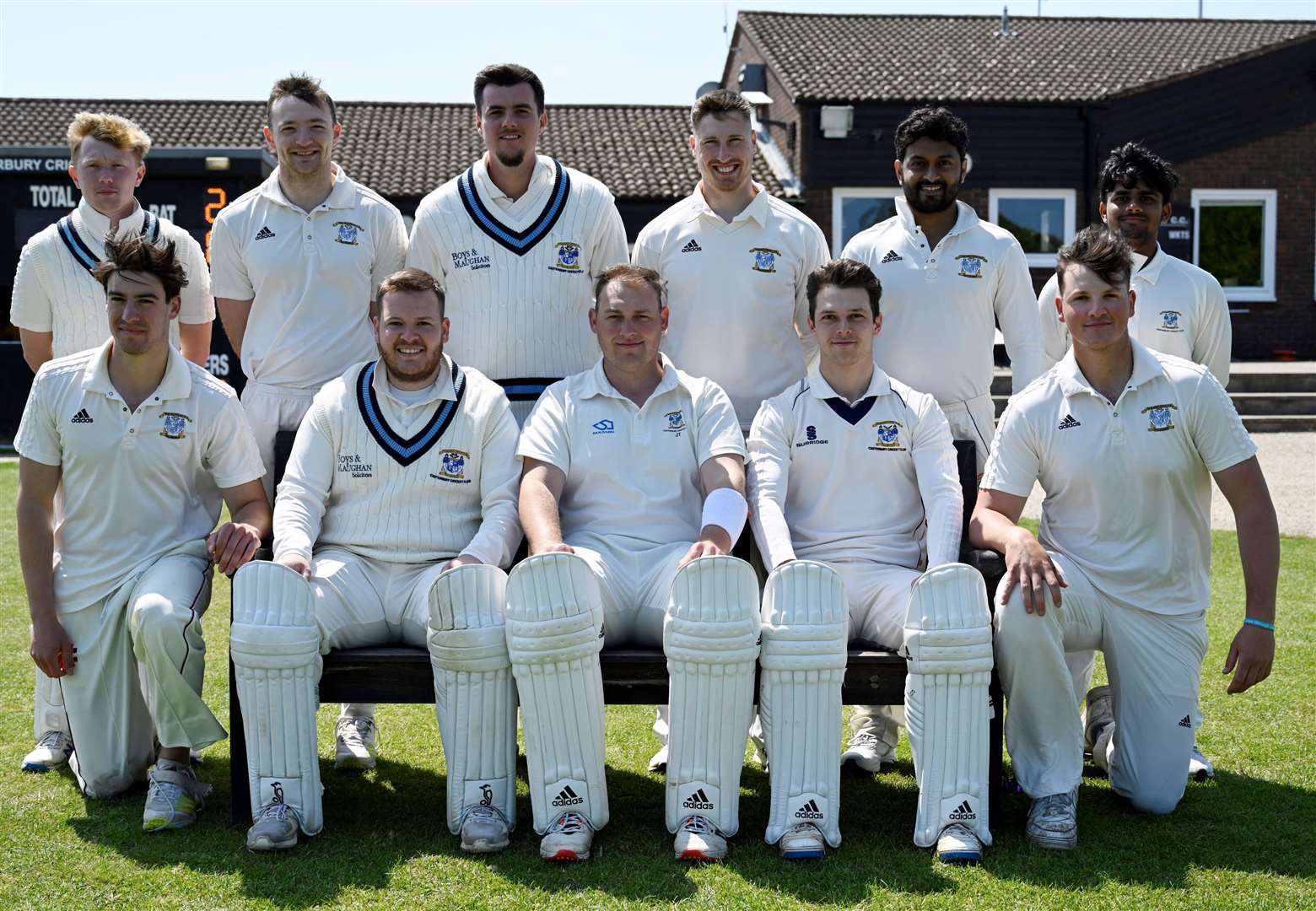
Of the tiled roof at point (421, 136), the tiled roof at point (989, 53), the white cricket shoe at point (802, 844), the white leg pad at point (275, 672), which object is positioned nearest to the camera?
the white cricket shoe at point (802, 844)

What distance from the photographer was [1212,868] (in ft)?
10.2

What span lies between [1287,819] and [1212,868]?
0.48m

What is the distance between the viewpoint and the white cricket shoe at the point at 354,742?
157 inches

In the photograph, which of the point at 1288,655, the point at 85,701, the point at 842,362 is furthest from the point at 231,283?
the point at 1288,655

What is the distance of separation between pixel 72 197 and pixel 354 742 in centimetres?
1037

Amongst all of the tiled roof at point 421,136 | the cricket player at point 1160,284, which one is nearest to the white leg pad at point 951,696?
the cricket player at point 1160,284

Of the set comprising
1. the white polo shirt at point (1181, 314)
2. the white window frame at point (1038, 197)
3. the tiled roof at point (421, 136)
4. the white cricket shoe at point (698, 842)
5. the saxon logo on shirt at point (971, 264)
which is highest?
the tiled roof at point (421, 136)

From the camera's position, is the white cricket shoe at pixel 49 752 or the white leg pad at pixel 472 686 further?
the white cricket shoe at pixel 49 752

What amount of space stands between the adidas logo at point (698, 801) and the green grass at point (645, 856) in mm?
128

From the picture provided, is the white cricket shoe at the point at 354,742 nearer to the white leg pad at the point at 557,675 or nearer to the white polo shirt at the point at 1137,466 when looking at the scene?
the white leg pad at the point at 557,675

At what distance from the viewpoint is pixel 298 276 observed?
411cm

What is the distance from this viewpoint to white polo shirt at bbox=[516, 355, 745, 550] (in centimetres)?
368

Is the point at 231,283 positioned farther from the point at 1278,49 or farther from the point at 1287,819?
the point at 1278,49

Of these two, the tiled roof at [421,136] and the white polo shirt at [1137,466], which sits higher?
the tiled roof at [421,136]
